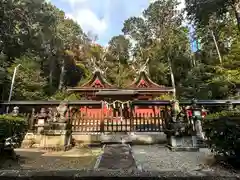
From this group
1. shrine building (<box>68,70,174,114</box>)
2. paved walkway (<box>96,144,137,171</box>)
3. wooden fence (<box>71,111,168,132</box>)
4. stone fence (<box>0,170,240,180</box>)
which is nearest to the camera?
stone fence (<box>0,170,240,180</box>)

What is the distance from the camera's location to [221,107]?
8.72 metres

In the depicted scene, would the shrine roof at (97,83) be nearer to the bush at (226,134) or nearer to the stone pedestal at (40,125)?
the stone pedestal at (40,125)

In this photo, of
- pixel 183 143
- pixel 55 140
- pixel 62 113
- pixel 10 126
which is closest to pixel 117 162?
pixel 10 126

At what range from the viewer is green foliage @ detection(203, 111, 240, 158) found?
3.38 meters

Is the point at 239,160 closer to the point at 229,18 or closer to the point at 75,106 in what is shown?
the point at 75,106

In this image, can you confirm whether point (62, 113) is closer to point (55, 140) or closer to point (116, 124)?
point (55, 140)

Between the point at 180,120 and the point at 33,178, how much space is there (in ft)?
17.0

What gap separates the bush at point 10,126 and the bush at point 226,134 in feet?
15.0

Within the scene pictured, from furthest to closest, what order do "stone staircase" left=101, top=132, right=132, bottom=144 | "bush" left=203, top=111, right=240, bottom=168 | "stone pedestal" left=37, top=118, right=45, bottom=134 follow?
"stone pedestal" left=37, top=118, right=45, bottom=134 → "stone staircase" left=101, top=132, right=132, bottom=144 → "bush" left=203, top=111, right=240, bottom=168

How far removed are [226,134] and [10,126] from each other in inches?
186

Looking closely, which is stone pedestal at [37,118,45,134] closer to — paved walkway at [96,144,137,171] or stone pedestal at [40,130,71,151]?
stone pedestal at [40,130,71,151]

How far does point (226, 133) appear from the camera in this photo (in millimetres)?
3512

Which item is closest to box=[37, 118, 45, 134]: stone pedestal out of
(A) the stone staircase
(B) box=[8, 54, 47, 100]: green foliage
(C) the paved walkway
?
(A) the stone staircase

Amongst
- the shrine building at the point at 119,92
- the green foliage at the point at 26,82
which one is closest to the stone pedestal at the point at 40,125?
the shrine building at the point at 119,92
